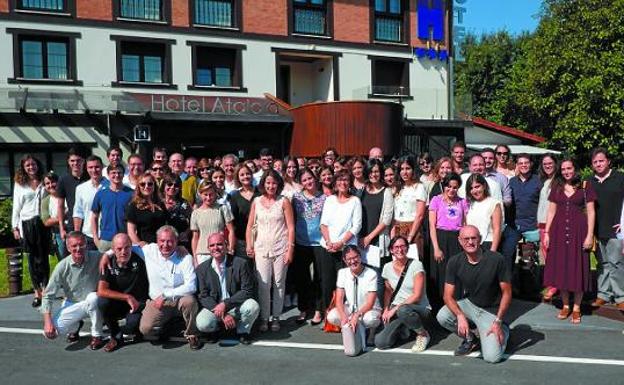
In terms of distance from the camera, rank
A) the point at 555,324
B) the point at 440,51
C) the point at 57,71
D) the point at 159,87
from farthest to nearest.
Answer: the point at 440,51 → the point at 159,87 → the point at 57,71 → the point at 555,324

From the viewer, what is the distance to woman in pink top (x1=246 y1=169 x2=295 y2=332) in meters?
6.43

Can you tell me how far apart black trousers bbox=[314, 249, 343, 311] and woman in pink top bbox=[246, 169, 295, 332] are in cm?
38

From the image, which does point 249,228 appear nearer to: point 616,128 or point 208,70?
point 208,70

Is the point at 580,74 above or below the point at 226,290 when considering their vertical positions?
above

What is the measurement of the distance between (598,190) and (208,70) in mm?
15831

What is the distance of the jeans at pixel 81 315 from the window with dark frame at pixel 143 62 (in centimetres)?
1427

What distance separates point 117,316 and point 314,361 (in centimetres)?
211

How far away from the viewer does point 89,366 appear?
5.32 metres

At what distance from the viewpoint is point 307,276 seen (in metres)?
6.96

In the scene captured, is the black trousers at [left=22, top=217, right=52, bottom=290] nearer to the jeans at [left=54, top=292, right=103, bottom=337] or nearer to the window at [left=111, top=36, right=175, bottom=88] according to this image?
the jeans at [left=54, top=292, right=103, bottom=337]

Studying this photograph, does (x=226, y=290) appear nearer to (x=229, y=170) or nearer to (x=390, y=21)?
(x=229, y=170)

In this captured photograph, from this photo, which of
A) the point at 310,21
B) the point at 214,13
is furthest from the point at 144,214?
the point at 310,21

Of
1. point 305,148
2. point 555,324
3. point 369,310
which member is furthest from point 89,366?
point 305,148

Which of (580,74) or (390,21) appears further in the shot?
(390,21)
